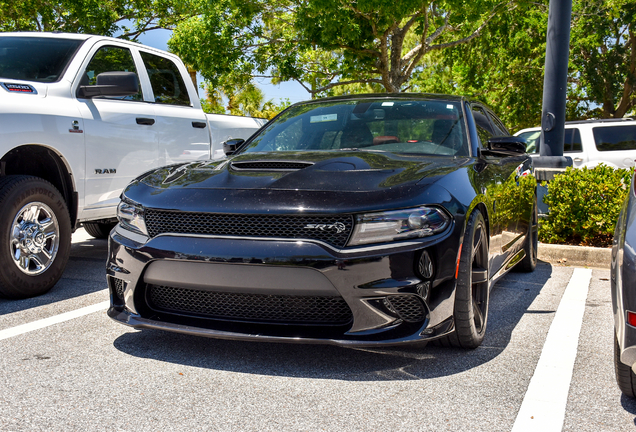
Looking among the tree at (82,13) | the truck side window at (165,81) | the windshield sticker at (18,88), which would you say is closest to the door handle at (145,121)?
the truck side window at (165,81)

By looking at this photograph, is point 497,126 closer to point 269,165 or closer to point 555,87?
point 555,87

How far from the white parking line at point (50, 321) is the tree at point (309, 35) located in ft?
37.4

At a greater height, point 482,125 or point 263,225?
point 482,125

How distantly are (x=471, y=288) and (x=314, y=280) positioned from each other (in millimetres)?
979

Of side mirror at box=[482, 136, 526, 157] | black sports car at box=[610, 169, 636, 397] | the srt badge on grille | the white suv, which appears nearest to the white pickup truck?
the srt badge on grille

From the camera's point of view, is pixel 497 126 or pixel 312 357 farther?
pixel 497 126

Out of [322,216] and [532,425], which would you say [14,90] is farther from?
[532,425]

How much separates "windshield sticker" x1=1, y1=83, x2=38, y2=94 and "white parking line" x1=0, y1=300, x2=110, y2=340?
1.67 metres

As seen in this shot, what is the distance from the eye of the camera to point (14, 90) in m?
4.62

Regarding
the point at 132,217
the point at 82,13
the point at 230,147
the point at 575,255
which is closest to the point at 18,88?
the point at 230,147

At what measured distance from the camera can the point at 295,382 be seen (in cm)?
306

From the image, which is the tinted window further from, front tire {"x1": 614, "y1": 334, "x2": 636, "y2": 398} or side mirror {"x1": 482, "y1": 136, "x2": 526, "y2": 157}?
front tire {"x1": 614, "y1": 334, "x2": 636, "y2": 398}

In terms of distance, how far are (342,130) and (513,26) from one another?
20095 millimetres

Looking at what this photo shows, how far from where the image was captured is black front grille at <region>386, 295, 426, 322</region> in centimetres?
300
